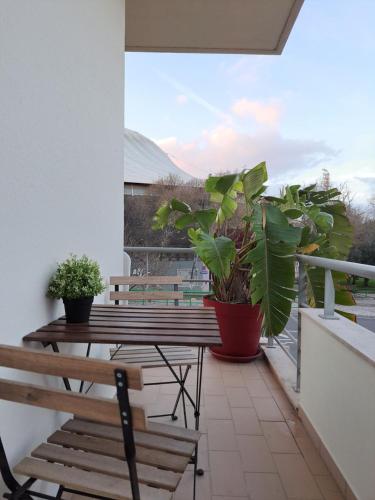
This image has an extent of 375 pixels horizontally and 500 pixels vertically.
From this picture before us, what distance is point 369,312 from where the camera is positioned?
17.1 feet

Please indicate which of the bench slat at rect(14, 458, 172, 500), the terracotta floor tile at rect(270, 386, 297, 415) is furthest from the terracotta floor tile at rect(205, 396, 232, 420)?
the bench slat at rect(14, 458, 172, 500)

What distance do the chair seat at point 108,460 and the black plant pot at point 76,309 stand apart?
457 millimetres

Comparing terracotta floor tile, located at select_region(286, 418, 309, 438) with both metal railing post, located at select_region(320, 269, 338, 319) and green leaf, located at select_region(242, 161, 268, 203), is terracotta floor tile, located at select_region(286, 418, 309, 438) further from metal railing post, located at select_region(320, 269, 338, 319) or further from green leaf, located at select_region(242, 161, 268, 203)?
green leaf, located at select_region(242, 161, 268, 203)

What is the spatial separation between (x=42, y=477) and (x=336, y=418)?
55.0 inches

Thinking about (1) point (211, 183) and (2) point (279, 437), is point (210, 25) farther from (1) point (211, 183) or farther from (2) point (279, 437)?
(2) point (279, 437)

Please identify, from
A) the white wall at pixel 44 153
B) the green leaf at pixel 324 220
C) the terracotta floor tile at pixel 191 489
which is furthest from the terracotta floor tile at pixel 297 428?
the green leaf at pixel 324 220

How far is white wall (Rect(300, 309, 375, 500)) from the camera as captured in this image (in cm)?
149

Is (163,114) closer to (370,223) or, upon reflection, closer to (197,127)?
(197,127)

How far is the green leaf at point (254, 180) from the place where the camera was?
329 centimetres

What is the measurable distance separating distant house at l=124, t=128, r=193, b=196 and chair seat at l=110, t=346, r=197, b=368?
9.45 metres

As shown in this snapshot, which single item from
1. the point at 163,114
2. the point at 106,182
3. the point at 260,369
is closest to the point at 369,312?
the point at 260,369

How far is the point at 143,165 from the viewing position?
14984 mm

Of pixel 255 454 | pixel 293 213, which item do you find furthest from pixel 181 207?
pixel 255 454

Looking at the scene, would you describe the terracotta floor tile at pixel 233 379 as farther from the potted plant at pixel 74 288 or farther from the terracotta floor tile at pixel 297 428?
the potted plant at pixel 74 288
